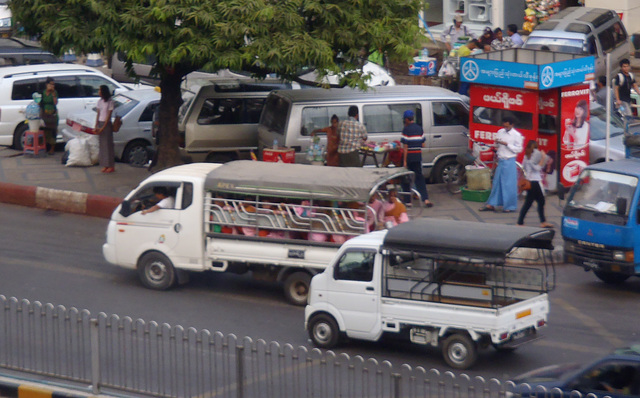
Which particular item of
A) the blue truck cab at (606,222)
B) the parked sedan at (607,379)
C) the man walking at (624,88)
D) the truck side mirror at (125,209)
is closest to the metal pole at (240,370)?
the parked sedan at (607,379)

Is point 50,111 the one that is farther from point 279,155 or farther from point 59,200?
point 279,155

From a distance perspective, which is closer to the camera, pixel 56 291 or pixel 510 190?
pixel 56 291

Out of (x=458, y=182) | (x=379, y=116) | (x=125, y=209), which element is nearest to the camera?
(x=125, y=209)

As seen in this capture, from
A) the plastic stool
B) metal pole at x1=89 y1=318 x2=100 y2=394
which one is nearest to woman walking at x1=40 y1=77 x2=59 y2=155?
the plastic stool

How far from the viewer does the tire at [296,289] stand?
40.8ft

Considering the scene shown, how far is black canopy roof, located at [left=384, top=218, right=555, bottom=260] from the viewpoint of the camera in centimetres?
1002

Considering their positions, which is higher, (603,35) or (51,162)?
(603,35)

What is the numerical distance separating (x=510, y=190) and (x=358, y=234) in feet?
16.5

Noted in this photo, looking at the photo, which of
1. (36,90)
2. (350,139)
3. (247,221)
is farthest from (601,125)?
(36,90)

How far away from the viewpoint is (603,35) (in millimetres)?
23516

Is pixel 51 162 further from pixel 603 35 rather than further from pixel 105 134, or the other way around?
pixel 603 35

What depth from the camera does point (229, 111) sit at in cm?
1841

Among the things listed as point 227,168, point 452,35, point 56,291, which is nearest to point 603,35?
point 452,35

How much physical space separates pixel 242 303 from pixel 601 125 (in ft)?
28.7
